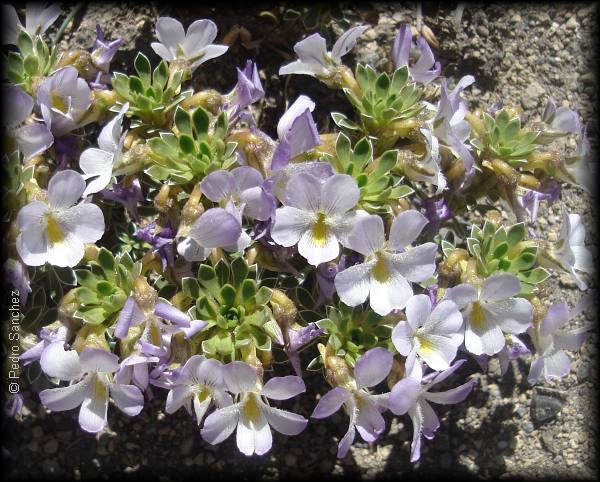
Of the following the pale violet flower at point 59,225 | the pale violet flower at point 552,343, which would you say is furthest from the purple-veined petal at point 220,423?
the pale violet flower at point 552,343

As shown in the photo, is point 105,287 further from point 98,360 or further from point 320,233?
point 320,233

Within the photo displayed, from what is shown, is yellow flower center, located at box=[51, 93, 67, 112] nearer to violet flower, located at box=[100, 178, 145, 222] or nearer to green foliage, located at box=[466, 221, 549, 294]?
violet flower, located at box=[100, 178, 145, 222]

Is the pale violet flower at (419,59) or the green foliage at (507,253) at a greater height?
the pale violet flower at (419,59)

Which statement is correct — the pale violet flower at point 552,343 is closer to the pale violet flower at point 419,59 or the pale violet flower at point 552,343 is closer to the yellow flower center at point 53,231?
the pale violet flower at point 419,59

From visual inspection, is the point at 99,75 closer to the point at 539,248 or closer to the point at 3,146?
the point at 3,146

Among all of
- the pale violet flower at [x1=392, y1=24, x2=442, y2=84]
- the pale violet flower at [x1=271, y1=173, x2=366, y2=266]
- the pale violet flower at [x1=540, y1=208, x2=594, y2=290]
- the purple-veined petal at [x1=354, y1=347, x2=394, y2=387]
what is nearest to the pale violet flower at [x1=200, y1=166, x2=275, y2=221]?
the pale violet flower at [x1=271, y1=173, x2=366, y2=266]
